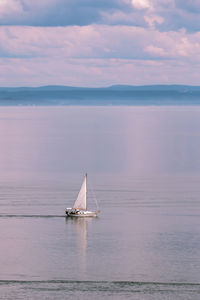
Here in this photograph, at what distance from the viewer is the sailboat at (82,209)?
99.3m

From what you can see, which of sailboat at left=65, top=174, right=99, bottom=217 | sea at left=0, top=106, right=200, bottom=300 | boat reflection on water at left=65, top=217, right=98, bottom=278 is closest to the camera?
sea at left=0, top=106, right=200, bottom=300

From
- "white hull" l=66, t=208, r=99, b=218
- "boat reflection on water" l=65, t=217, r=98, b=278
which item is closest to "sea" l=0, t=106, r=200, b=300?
"boat reflection on water" l=65, t=217, r=98, b=278

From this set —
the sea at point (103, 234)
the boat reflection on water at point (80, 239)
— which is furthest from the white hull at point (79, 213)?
the sea at point (103, 234)

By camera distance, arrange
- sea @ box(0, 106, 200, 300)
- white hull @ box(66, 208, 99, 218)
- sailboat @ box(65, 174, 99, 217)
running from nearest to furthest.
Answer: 1. sea @ box(0, 106, 200, 300)
2. white hull @ box(66, 208, 99, 218)
3. sailboat @ box(65, 174, 99, 217)

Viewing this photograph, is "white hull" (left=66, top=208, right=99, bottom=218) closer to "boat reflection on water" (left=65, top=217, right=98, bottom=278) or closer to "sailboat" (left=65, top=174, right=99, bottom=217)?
"sailboat" (left=65, top=174, right=99, bottom=217)

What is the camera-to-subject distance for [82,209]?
100 meters

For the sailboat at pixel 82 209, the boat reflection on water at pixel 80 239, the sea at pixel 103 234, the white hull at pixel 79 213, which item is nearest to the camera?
the sea at pixel 103 234

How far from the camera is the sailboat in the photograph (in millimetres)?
99256

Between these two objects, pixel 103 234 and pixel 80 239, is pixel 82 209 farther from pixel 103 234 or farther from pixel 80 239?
pixel 80 239

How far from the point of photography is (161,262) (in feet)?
251

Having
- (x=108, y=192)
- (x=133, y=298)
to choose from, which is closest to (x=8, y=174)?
(x=108, y=192)

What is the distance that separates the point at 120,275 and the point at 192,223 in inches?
971

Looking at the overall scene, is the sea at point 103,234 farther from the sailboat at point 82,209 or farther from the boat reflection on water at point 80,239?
the sailboat at point 82,209

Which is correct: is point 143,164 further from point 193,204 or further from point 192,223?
point 192,223
